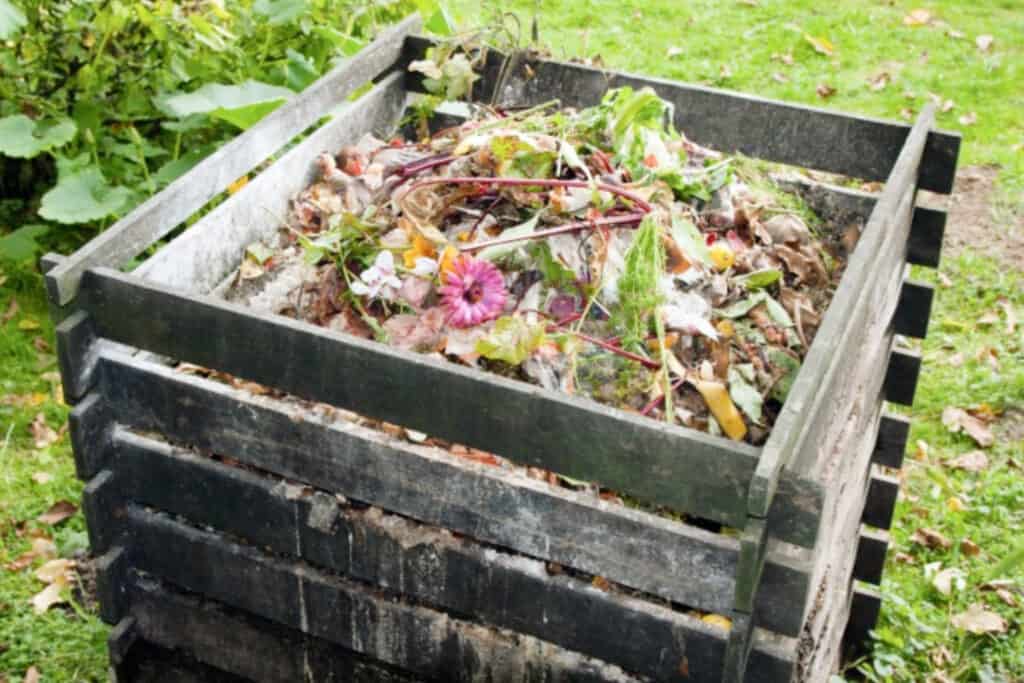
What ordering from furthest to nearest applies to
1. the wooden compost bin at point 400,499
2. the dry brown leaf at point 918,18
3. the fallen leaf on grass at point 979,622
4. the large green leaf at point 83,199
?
the dry brown leaf at point 918,18, the large green leaf at point 83,199, the fallen leaf on grass at point 979,622, the wooden compost bin at point 400,499

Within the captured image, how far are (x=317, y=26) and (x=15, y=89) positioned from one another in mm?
1138

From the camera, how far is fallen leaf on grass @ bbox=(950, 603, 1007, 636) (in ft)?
11.6

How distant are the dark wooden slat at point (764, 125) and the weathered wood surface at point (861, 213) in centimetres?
7

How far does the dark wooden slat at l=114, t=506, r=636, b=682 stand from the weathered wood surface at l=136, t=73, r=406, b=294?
521 mm

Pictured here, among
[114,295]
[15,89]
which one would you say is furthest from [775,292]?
[15,89]

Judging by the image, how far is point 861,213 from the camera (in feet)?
10.1

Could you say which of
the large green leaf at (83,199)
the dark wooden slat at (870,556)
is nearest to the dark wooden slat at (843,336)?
the dark wooden slat at (870,556)

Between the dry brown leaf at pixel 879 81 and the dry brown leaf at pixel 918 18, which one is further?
the dry brown leaf at pixel 918 18

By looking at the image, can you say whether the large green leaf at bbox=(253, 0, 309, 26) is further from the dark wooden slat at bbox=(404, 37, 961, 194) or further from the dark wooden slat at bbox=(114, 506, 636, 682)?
the dark wooden slat at bbox=(114, 506, 636, 682)

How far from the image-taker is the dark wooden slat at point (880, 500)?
3.42 meters

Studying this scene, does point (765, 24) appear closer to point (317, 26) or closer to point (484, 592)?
point (317, 26)

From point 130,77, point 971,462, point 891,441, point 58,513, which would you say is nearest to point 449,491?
point 891,441

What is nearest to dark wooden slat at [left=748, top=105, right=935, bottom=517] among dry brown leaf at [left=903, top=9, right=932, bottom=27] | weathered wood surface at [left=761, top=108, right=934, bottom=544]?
weathered wood surface at [left=761, top=108, right=934, bottom=544]

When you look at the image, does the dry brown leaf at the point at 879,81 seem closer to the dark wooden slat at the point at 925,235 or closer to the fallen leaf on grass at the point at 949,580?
the fallen leaf on grass at the point at 949,580
